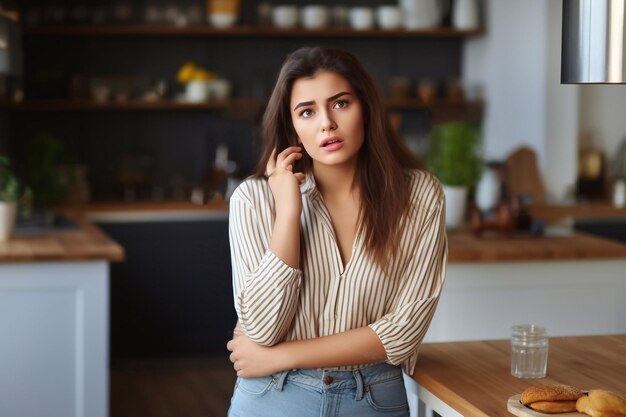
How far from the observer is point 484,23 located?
271 inches

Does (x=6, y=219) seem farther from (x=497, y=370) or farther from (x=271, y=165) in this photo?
(x=497, y=370)

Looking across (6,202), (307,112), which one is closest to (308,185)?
(307,112)

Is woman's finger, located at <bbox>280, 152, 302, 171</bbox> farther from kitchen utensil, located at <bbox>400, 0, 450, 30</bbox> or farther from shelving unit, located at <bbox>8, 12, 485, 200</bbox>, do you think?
kitchen utensil, located at <bbox>400, 0, 450, 30</bbox>

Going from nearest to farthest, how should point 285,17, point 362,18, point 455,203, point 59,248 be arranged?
1. point 59,248
2. point 455,203
3. point 285,17
4. point 362,18

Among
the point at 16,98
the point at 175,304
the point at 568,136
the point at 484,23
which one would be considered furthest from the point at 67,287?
the point at 484,23

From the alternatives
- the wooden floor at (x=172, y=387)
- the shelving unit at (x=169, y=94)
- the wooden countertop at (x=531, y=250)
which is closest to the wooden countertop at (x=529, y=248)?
the wooden countertop at (x=531, y=250)

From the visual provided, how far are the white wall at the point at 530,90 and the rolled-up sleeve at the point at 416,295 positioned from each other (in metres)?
4.16

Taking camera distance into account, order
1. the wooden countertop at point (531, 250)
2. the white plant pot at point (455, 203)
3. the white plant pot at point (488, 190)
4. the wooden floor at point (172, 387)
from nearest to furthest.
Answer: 1. the wooden countertop at point (531, 250)
2. the white plant pot at point (455, 203)
3. the wooden floor at point (172, 387)
4. the white plant pot at point (488, 190)

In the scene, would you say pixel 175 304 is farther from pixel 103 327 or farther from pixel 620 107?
pixel 620 107

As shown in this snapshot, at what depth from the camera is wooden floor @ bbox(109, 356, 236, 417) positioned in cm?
507

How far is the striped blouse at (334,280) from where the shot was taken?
210 cm

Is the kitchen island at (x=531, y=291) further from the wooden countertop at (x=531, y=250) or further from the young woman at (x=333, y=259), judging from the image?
the young woman at (x=333, y=259)

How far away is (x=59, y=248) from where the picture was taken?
3.94 metres

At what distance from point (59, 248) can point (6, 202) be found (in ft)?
1.21
